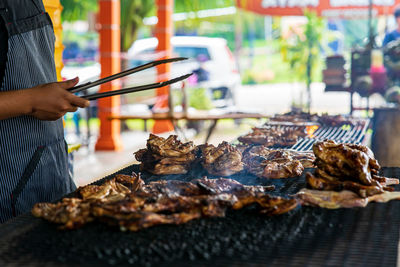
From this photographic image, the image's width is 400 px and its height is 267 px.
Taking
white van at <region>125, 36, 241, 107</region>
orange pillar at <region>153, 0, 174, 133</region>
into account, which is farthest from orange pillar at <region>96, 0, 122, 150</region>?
white van at <region>125, 36, 241, 107</region>

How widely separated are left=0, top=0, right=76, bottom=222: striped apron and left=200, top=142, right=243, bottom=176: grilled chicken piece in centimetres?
91

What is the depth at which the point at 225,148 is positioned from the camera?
3234mm

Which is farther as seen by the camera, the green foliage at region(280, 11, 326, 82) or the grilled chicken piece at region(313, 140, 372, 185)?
the green foliage at region(280, 11, 326, 82)

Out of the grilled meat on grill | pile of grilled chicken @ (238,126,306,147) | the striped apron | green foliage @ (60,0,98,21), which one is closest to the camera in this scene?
the grilled meat on grill

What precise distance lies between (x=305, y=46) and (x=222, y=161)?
35.5 ft

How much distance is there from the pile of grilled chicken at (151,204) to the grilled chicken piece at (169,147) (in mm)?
630

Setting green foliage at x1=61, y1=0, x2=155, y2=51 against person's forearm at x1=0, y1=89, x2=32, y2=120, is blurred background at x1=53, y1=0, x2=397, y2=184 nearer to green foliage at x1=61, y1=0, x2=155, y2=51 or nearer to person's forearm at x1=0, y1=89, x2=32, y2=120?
green foliage at x1=61, y1=0, x2=155, y2=51

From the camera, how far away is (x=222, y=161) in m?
3.07

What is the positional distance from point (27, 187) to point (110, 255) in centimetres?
127

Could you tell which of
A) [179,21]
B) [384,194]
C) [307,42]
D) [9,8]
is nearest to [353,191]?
[384,194]

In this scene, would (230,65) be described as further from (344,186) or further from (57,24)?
(344,186)

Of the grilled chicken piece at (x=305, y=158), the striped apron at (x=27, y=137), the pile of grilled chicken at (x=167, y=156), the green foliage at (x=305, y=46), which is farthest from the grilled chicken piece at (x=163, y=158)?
the green foliage at (x=305, y=46)

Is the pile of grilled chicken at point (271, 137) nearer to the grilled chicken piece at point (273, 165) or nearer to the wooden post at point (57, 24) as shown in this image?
the grilled chicken piece at point (273, 165)

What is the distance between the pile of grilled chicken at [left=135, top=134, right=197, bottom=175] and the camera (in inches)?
122
